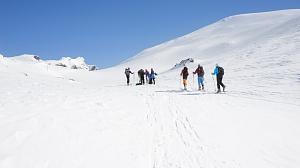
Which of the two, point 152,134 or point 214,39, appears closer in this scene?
point 152,134

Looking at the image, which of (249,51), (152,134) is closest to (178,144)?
(152,134)

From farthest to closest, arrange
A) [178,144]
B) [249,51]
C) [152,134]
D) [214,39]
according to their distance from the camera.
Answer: [214,39], [249,51], [152,134], [178,144]

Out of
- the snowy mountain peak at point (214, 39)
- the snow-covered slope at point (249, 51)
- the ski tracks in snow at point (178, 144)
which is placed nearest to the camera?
the ski tracks in snow at point (178, 144)

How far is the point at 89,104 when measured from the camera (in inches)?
543

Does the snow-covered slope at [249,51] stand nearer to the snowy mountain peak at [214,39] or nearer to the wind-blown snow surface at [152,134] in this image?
the snowy mountain peak at [214,39]

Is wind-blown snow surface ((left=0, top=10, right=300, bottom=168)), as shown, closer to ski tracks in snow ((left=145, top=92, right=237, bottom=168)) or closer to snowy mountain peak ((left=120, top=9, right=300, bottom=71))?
ski tracks in snow ((left=145, top=92, right=237, bottom=168))

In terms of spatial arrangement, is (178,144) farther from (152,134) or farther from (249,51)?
(249,51)

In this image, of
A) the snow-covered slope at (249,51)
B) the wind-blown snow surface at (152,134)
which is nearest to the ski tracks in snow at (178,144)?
the wind-blown snow surface at (152,134)

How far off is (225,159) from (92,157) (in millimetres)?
2859

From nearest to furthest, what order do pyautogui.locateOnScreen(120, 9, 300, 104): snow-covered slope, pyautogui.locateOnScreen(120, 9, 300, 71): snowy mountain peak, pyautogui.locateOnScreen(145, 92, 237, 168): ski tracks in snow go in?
pyautogui.locateOnScreen(145, 92, 237, 168): ski tracks in snow, pyautogui.locateOnScreen(120, 9, 300, 104): snow-covered slope, pyautogui.locateOnScreen(120, 9, 300, 71): snowy mountain peak

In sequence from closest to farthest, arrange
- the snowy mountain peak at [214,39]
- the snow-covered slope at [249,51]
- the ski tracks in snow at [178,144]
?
the ski tracks in snow at [178,144] < the snow-covered slope at [249,51] < the snowy mountain peak at [214,39]

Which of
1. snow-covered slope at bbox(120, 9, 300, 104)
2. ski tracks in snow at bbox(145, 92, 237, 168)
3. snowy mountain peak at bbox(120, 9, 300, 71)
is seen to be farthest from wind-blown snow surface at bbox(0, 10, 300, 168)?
snowy mountain peak at bbox(120, 9, 300, 71)

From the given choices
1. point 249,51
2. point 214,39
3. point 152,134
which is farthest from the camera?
point 214,39

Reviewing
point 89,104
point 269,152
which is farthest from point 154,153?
point 89,104
